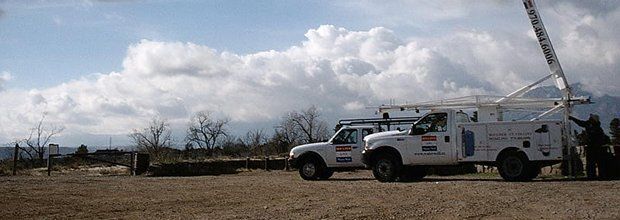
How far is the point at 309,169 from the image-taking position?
2266 cm

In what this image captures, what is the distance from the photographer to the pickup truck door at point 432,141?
766 inches

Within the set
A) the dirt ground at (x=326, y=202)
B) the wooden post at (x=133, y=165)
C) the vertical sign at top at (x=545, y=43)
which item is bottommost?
the dirt ground at (x=326, y=202)

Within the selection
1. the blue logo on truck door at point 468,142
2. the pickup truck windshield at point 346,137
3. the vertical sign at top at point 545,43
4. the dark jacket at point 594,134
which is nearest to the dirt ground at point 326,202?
the blue logo on truck door at point 468,142

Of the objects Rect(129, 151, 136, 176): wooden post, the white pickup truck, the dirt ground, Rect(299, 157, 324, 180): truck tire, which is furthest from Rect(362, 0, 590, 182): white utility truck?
Rect(129, 151, 136, 176): wooden post

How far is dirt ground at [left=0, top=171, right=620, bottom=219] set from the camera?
11398mm

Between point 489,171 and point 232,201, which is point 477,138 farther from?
point 232,201

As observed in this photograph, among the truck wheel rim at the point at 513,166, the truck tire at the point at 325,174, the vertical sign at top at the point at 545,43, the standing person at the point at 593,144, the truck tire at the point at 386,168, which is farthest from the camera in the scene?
the truck tire at the point at 325,174

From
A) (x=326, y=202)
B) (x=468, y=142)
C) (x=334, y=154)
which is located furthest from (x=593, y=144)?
(x=326, y=202)

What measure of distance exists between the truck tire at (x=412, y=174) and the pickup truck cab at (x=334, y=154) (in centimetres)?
171

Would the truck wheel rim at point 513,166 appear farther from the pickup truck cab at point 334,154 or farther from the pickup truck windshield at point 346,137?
the pickup truck windshield at point 346,137

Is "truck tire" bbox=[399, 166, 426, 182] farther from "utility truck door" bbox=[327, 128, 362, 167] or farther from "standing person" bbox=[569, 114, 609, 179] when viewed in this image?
"standing person" bbox=[569, 114, 609, 179]

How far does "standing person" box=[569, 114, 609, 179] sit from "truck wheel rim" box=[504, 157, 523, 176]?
208cm

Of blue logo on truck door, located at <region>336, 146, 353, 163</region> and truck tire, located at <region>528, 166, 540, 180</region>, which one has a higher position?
blue logo on truck door, located at <region>336, 146, 353, 163</region>

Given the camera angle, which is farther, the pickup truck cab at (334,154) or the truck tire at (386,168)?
the pickup truck cab at (334,154)
